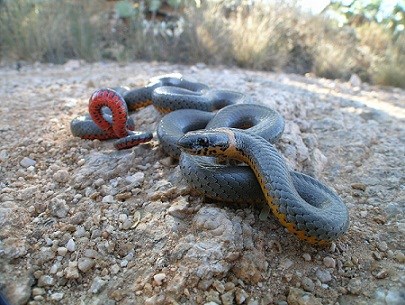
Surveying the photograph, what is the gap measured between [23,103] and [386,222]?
3880mm

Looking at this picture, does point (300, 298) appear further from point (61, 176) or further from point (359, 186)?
point (61, 176)

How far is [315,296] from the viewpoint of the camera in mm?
2268

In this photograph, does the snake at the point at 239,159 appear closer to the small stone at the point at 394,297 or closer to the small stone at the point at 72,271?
the small stone at the point at 394,297

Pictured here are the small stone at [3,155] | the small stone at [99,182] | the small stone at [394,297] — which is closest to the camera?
the small stone at [394,297]

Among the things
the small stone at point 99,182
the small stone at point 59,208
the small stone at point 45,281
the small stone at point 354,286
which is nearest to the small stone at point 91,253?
the small stone at point 45,281

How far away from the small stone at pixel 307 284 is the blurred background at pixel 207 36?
5584 millimetres

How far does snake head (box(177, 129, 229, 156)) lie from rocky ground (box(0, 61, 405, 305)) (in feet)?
1.16

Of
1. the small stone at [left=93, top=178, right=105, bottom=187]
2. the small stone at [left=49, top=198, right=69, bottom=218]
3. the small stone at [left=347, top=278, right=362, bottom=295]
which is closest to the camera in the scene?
the small stone at [left=347, top=278, right=362, bottom=295]

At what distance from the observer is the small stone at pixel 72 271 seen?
2334 mm

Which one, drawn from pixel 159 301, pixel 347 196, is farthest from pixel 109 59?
pixel 159 301

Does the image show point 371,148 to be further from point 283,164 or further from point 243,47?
point 243,47

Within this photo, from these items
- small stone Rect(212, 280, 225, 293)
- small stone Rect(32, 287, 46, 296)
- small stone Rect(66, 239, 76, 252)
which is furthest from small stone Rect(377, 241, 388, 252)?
small stone Rect(32, 287, 46, 296)

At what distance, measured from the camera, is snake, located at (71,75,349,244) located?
2414 millimetres

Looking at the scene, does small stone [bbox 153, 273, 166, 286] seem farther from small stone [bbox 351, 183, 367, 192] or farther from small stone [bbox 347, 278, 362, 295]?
small stone [bbox 351, 183, 367, 192]
